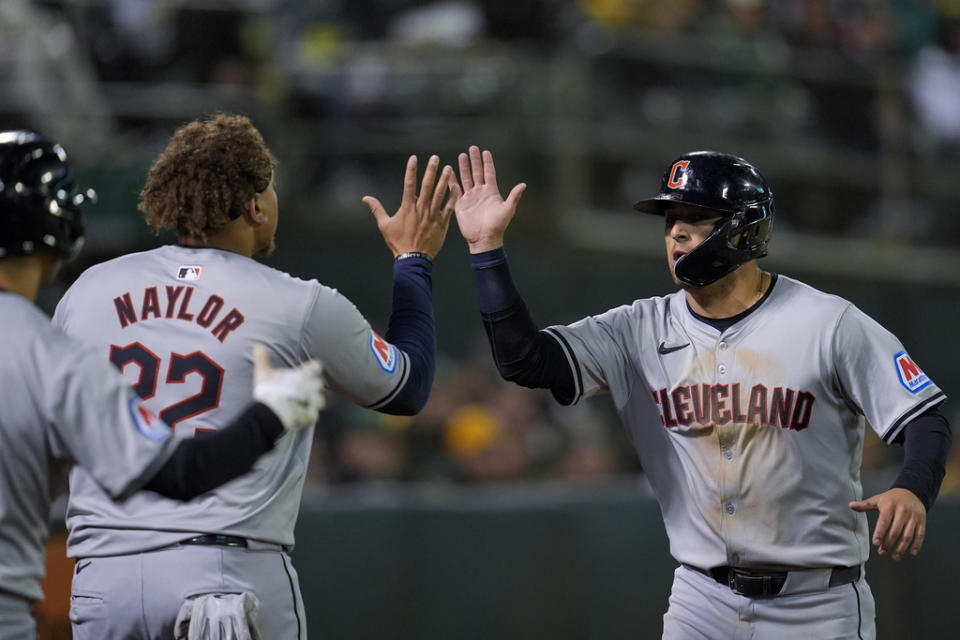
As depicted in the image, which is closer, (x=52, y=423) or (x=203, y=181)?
(x=52, y=423)

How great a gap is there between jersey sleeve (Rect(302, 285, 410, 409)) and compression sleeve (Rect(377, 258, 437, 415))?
6 cm

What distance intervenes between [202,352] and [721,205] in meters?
1.71

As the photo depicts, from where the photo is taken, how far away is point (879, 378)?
3725mm

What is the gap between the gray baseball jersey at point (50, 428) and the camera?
257 cm

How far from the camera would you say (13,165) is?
2.75m

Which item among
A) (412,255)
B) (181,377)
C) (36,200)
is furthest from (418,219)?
(36,200)

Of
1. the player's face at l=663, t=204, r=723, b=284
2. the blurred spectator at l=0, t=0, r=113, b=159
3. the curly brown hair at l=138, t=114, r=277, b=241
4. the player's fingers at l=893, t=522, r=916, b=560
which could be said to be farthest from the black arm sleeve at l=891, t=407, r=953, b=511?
the blurred spectator at l=0, t=0, r=113, b=159

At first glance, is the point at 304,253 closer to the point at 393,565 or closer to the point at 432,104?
the point at 432,104

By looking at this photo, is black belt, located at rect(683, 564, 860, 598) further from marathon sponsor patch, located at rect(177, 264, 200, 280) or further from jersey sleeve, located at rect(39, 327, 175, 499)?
jersey sleeve, located at rect(39, 327, 175, 499)

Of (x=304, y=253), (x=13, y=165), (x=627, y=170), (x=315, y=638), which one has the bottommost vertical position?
(x=315, y=638)

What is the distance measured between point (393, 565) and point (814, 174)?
20.9 ft

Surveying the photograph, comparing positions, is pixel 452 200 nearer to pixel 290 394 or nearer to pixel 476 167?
pixel 476 167

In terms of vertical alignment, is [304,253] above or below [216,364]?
below

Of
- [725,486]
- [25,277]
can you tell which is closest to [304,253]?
[725,486]
